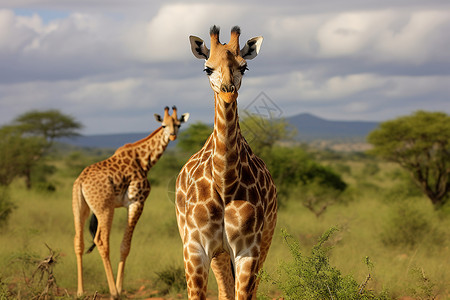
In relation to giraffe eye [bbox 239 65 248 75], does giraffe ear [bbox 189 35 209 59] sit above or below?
above

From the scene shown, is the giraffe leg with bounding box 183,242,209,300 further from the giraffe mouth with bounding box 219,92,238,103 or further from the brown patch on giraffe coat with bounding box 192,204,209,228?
the giraffe mouth with bounding box 219,92,238,103

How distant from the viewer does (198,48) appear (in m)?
4.27

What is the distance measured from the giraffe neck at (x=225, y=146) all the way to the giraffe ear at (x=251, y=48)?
1.48 ft

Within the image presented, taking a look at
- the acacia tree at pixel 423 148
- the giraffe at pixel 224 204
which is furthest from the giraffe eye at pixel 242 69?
the acacia tree at pixel 423 148

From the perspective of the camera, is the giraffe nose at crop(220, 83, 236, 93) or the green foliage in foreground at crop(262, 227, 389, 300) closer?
the giraffe nose at crop(220, 83, 236, 93)

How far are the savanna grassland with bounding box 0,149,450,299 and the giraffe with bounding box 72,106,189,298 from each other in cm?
45

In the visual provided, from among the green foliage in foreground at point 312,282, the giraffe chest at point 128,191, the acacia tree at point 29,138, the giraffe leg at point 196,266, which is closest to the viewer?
the giraffe leg at point 196,266

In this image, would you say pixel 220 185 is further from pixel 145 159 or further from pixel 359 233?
pixel 359 233

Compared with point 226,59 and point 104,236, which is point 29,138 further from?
point 226,59

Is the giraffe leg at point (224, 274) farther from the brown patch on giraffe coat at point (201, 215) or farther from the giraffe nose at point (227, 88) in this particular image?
the giraffe nose at point (227, 88)

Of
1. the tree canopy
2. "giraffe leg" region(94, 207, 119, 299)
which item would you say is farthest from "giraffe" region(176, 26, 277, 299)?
the tree canopy

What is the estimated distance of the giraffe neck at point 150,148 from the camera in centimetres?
843

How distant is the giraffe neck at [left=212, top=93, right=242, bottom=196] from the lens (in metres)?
4.13

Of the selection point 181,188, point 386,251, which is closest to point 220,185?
point 181,188
